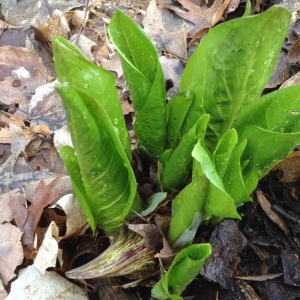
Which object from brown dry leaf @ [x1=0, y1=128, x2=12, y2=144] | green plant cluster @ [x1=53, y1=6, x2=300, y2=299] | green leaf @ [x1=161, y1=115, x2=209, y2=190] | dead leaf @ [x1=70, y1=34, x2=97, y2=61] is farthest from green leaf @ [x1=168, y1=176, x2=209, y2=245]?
dead leaf @ [x1=70, y1=34, x2=97, y2=61]

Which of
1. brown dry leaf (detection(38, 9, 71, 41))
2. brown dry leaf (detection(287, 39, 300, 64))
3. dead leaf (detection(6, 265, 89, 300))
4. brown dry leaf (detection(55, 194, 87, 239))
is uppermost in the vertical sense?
brown dry leaf (detection(287, 39, 300, 64))

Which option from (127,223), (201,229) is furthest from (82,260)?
(201,229)

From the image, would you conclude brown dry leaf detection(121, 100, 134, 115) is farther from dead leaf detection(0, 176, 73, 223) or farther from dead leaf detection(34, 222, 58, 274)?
dead leaf detection(34, 222, 58, 274)

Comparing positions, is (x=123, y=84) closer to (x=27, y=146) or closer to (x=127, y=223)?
(x=27, y=146)

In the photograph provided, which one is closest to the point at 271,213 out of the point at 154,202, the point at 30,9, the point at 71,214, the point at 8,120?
the point at 154,202

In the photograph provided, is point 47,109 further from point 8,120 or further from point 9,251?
point 9,251
